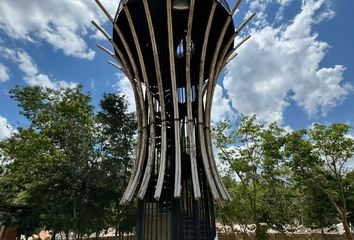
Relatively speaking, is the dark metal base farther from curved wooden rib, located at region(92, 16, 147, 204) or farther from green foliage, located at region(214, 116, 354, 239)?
green foliage, located at region(214, 116, 354, 239)

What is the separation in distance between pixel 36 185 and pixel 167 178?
9.57m

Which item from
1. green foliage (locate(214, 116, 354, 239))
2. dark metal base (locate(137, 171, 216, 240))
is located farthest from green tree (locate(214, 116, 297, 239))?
dark metal base (locate(137, 171, 216, 240))

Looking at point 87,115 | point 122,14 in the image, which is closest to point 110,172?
point 87,115

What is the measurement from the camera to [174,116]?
8.42 metres

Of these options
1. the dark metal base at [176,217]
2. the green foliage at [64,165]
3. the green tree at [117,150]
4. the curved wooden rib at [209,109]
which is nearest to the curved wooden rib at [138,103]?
the dark metal base at [176,217]

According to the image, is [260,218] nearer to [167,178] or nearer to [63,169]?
[167,178]

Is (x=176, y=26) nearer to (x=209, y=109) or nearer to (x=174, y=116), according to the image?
(x=209, y=109)

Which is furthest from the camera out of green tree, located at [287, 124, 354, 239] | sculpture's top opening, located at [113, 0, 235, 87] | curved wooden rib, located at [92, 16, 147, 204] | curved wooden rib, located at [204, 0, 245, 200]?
green tree, located at [287, 124, 354, 239]

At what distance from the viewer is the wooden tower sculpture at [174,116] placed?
8039mm

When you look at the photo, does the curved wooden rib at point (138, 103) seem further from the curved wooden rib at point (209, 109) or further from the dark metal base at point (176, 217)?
the curved wooden rib at point (209, 109)

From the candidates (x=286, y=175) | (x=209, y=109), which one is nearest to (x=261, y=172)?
(x=286, y=175)

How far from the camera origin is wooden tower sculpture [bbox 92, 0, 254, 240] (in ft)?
26.4

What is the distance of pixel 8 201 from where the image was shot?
50.9 feet

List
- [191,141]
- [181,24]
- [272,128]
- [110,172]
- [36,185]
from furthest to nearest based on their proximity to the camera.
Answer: [110,172], [36,185], [272,128], [181,24], [191,141]
